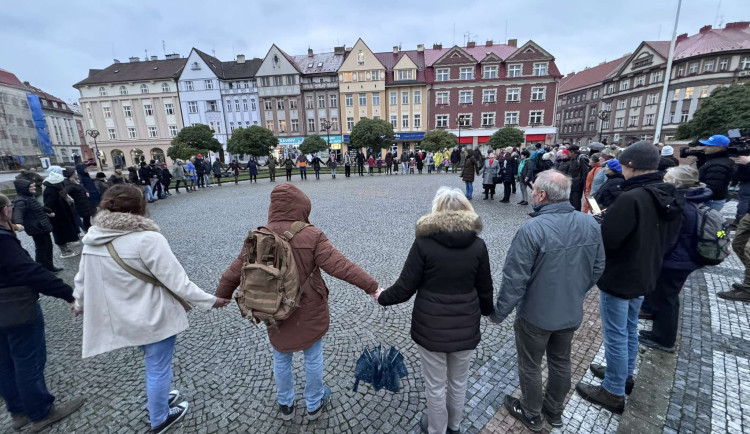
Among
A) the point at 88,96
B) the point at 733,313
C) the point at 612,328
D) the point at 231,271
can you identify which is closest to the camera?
the point at 231,271

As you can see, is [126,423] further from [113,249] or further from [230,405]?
[113,249]

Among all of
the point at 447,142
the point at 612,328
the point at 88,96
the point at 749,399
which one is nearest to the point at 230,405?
the point at 612,328

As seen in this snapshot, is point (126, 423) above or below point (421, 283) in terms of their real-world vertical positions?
below

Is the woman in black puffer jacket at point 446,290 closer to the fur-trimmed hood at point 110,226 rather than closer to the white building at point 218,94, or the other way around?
the fur-trimmed hood at point 110,226

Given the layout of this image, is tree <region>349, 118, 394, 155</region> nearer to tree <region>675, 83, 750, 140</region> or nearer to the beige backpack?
tree <region>675, 83, 750, 140</region>

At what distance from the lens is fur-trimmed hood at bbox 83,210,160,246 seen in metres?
2.09

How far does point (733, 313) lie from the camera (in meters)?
4.00

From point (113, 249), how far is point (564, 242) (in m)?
3.09

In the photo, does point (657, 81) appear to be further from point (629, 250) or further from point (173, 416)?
point (173, 416)

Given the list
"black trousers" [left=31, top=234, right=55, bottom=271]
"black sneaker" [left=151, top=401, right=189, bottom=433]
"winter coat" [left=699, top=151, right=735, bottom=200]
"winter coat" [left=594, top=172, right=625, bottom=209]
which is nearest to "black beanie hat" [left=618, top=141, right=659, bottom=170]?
"winter coat" [left=594, top=172, right=625, bottom=209]

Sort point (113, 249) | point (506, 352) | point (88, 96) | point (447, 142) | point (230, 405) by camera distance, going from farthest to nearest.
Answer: point (88, 96)
point (447, 142)
point (506, 352)
point (230, 405)
point (113, 249)

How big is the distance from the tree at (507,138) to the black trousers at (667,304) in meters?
34.6

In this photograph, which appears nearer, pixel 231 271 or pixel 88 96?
pixel 231 271

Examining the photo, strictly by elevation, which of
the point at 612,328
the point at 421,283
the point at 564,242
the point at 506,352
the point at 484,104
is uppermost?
the point at 484,104
